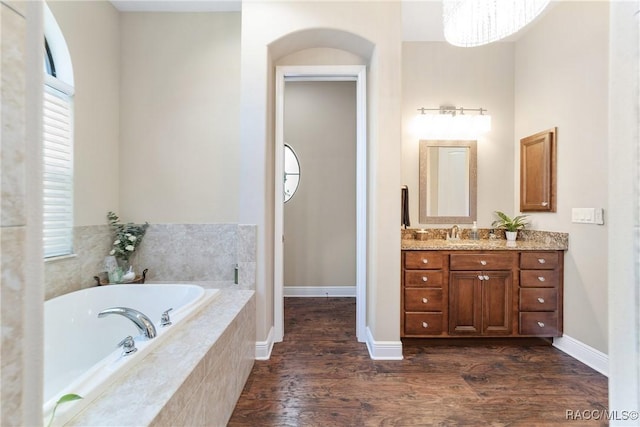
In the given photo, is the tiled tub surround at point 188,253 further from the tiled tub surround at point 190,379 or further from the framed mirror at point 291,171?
the framed mirror at point 291,171

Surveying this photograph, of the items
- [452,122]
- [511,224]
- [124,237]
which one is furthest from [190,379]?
[452,122]

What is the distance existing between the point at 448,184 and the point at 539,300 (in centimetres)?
132

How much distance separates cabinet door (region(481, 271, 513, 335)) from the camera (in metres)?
2.45

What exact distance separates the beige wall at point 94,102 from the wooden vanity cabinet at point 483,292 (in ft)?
10.1

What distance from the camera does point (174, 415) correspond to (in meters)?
1.02

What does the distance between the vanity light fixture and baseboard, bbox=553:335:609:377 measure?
2050 millimetres

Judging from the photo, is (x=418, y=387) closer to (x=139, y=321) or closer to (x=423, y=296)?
(x=423, y=296)

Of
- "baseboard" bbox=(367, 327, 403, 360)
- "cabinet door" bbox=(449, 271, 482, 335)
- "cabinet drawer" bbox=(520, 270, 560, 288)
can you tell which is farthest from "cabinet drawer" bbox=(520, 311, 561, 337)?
"baseboard" bbox=(367, 327, 403, 360)

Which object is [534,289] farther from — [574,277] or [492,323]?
[492,323]

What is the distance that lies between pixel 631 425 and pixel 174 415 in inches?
48.2

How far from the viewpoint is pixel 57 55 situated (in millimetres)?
2139

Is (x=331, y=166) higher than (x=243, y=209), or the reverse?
(x=331, y=166)

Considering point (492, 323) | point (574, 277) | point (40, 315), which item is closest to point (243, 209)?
point (40, 315)

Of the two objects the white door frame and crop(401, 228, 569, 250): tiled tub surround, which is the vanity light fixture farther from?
crop(401, 228, 569, 250): tiled tub surround
